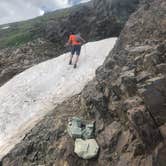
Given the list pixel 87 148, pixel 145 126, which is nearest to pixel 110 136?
pixel 87 148

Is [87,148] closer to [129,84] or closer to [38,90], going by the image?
[129,84]

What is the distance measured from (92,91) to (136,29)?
6.89 metres

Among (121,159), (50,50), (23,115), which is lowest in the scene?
Result: (121,159)

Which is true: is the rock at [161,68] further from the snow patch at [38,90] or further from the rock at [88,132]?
the snow patch at [38,90]

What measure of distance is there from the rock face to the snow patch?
210 cm

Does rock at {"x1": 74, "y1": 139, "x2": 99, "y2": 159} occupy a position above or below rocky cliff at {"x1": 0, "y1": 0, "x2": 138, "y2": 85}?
below

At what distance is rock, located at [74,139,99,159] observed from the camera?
14398mm

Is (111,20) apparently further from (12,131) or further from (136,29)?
(12,131)

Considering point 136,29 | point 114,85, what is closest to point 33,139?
point 114,85

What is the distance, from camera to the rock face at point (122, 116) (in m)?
12.8

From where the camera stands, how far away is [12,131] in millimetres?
20547

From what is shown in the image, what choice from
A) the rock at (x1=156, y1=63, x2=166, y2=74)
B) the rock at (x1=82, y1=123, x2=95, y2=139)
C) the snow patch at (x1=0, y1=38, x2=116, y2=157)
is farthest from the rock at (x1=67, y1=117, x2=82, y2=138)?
the rock at (x1=156, y1=63, x2=166, y2=74)

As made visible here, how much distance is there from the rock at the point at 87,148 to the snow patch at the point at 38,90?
5.15 metres

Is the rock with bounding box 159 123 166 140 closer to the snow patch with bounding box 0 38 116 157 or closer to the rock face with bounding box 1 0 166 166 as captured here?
the rock face with bounding box 1 0 166 166
